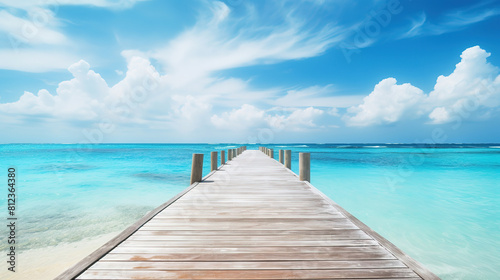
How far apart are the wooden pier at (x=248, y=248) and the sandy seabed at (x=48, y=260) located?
10.6 feet

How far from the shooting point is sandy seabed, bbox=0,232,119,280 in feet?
16.3

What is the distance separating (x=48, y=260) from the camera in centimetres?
562

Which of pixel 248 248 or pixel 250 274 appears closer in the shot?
pixel 250 274

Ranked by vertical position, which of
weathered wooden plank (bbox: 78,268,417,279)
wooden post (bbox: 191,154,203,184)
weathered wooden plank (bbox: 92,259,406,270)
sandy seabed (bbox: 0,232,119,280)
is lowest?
sandy seabed (bbox: 0,232,119,280)

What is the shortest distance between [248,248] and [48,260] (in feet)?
19.0

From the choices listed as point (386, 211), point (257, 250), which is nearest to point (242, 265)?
point (257, 250)

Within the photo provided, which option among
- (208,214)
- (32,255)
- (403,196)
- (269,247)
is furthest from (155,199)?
(403,196)

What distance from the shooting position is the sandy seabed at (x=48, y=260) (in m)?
4.97

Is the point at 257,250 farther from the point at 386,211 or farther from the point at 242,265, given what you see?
the point at 386,211

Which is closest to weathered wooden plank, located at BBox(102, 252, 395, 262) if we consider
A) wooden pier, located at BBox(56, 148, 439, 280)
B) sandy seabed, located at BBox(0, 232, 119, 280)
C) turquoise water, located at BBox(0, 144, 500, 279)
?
wooden pier, located at BBox(56, 148, 439, 280)

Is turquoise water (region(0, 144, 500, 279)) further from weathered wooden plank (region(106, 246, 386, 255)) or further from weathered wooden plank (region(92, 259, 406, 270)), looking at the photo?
weathered wooden plank (region(92, 259, 406, 270))

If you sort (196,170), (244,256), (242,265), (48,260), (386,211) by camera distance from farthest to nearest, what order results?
(386,211)
(196,170)
(48,260)
(244,256)
(242,265)

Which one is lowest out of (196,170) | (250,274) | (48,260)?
(48,260)

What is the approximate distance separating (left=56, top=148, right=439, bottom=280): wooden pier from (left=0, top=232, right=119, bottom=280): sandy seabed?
3.24 m
